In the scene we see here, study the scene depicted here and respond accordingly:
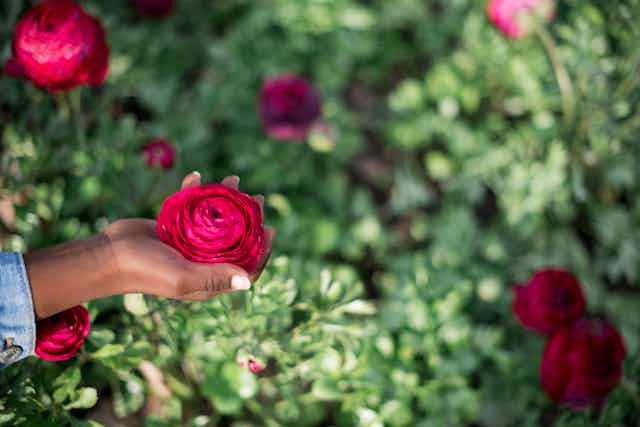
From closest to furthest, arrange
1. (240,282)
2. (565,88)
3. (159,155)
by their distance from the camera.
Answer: (240,282), (159,155), (565,88)

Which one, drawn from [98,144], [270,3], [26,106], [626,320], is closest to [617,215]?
[626,320]

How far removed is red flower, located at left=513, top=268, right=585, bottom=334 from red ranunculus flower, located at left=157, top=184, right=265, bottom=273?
64 cm

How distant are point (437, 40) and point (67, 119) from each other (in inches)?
52.0

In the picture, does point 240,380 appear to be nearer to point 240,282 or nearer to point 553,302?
point 240,282

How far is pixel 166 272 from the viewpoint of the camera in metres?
0.74

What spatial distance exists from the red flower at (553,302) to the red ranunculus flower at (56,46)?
3.33 ft

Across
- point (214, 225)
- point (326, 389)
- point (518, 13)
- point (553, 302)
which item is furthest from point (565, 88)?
point (214, 225)

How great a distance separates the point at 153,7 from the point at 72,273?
4.20ft

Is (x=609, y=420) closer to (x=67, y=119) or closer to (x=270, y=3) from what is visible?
(x=67, y=119)

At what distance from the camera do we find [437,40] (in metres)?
1.95

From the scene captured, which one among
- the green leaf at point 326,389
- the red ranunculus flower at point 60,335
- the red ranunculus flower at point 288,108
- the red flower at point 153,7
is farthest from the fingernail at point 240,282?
the red flower at point 153,7

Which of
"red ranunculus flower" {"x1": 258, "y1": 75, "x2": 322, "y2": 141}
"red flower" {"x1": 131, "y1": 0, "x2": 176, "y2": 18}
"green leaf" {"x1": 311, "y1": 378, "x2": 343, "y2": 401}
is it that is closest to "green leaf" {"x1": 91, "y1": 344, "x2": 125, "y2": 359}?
"green leaf" {"x1": 311, "y1": 378, "x2": 343, "y2": 401}

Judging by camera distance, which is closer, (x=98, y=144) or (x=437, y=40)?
(x=98, y=144)

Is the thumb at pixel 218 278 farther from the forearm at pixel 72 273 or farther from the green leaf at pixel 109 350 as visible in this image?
the green leaf at pixel 109 350
